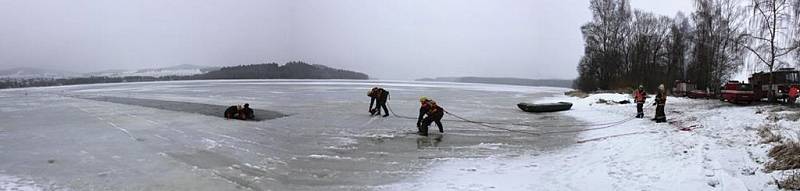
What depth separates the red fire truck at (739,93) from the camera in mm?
17844

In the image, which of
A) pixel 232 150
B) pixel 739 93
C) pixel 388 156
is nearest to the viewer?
pixel 388 156

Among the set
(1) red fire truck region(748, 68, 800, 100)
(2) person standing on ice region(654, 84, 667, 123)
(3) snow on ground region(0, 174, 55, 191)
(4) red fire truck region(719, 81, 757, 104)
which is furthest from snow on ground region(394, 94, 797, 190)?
(1) red fire truck region(748, 68, 800, 100)

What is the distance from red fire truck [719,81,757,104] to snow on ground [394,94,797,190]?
292 inches

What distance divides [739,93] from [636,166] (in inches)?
524

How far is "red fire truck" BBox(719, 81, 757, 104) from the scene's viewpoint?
17.8m

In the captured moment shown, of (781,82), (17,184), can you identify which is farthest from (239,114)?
(781,82)

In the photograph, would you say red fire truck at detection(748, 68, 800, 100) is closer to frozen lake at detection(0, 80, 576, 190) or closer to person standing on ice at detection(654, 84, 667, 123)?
person standing on ice at detection(654, 84, 667, 123)

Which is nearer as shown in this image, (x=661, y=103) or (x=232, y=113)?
(x=661, y=103)

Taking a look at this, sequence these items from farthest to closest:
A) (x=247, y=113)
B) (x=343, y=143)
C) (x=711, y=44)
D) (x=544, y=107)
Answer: (x=711, y=44), (x=544, y=107), (x=247, y=113), (x=343, y=143)

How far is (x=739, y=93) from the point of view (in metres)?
18.1

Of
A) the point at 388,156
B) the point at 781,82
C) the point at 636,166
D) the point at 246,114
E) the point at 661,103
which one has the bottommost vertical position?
the point at 388,156

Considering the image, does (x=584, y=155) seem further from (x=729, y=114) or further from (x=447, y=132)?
(x=729, y=114)

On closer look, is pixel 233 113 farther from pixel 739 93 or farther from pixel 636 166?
pixel 739 93

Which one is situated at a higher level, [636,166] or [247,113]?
[247,113]
